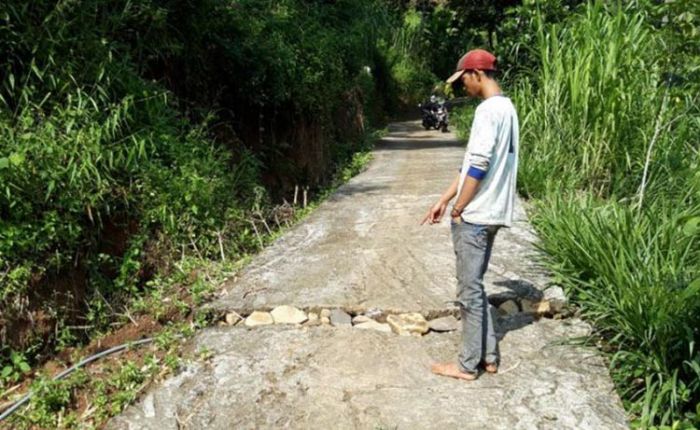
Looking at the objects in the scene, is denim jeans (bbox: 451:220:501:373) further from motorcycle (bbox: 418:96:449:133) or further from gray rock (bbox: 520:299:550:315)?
motorcycle (bbox: 418:96:449:133)

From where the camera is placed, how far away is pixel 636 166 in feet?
18.1

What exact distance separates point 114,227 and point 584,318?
306 centimetres

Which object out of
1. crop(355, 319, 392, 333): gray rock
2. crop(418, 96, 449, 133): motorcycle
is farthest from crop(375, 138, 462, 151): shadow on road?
crop(355, 319, 392, 333): gray rock

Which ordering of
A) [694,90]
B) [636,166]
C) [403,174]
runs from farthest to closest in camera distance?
[403,174] → [636,166] → [694,90]

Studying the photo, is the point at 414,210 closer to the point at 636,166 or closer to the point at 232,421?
the point at 636,166

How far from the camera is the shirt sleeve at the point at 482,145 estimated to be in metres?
2.76

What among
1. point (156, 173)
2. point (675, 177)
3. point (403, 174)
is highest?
point (156, 173)

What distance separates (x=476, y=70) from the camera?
9.39ft

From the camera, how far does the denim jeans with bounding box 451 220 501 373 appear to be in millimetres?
2895

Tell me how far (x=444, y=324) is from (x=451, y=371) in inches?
24.6

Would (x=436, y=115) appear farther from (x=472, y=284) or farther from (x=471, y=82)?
(x=472, y=284)

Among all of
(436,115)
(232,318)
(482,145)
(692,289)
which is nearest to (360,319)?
(232,318)

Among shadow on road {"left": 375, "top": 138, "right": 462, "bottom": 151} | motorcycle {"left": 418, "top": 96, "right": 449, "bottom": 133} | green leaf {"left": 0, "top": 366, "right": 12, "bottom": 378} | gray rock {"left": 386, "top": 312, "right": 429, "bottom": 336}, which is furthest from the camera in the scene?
motorcycle {"left": 418, "top": 96, "right": 449, "bottom": 133}

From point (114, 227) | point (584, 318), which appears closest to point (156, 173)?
point (114, 227)
